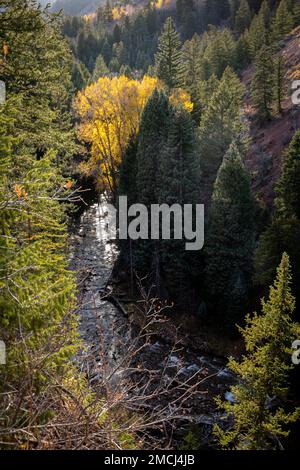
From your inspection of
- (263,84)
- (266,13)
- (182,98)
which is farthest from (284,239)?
(266,13)

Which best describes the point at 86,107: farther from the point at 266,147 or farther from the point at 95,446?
the point at 95,446

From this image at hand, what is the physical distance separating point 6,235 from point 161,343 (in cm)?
1996

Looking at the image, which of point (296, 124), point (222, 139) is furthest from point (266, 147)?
point (222, 139)

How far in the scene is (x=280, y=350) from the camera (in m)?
12.5

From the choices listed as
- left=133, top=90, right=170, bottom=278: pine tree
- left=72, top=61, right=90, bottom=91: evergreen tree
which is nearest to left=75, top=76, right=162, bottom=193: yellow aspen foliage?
left=133, top=90, right=170, bottom=278: pine tree

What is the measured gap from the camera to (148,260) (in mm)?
29328

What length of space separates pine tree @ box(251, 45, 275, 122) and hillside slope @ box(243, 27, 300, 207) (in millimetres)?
1618

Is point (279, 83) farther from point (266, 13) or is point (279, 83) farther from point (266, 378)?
point (266, 378)

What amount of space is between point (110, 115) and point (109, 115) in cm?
18

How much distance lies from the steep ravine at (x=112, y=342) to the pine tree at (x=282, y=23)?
1835 inches

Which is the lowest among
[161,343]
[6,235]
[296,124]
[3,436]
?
[161,343]

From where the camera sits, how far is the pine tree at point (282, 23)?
62219mm

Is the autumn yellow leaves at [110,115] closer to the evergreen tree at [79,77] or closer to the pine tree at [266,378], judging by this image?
the pine tree at [266,378]
